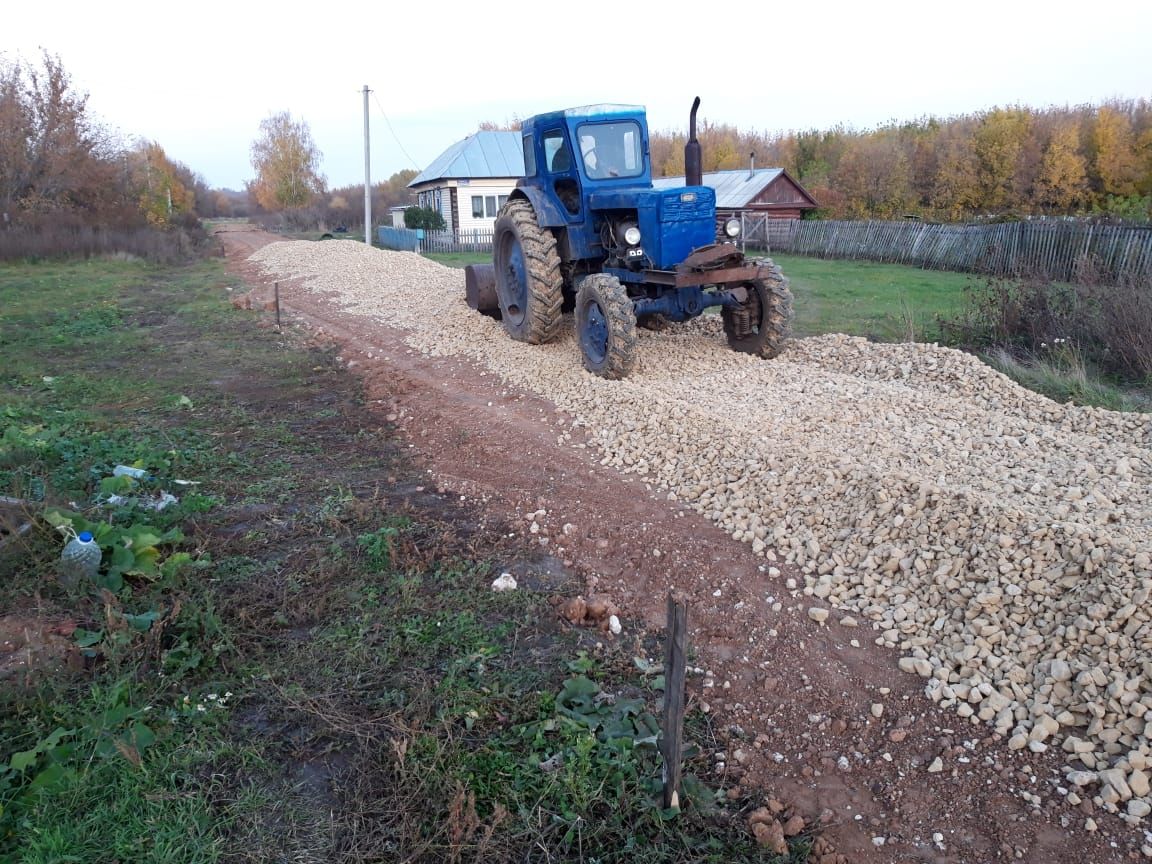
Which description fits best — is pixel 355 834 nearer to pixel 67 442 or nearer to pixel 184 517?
pixel 184 517

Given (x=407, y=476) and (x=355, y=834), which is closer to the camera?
(x=355, y=834)

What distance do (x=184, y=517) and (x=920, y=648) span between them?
4.67 meters

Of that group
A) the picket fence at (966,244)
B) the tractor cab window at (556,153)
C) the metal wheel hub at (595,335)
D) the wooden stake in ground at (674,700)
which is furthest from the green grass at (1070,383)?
the wooden stake in ground at (674,700)

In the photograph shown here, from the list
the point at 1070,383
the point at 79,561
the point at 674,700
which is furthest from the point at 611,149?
the point at 674,700

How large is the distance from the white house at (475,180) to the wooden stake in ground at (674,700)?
37.9 m

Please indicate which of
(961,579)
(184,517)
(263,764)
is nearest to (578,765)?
(263,764)

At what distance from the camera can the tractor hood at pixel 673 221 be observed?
28.4ft

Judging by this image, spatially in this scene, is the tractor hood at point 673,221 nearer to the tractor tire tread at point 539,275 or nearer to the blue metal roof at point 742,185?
the tractor tire tread at point 539,275

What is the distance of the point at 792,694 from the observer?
3.85 meters

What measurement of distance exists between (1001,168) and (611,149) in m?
37.3

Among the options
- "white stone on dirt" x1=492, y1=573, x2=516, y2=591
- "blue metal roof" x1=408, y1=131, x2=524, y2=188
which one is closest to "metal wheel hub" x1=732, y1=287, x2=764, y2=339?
"white stone on dirt" x1=492, y1=573, x2=516, y2=591

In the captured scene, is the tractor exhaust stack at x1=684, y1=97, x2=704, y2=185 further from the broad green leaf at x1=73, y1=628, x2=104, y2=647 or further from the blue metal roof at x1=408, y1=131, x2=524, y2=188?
the blue metal roof at x1=408, y1=131, x2=524, y2=188

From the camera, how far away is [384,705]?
369 cm

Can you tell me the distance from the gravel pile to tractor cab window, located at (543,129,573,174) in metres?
2.36
